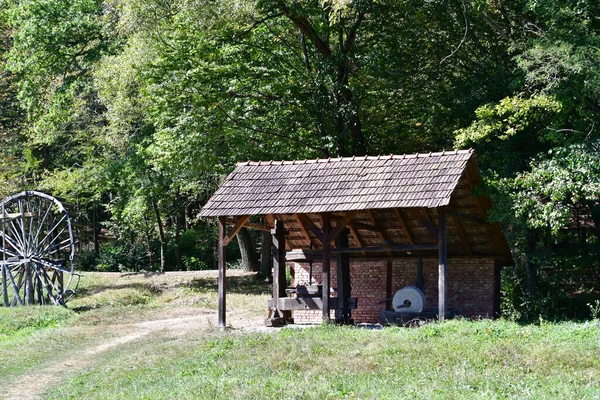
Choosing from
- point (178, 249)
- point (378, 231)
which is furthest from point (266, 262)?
point (378, 231)

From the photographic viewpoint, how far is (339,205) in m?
19.9

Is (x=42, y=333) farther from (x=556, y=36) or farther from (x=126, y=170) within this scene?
(x=556, y=36)

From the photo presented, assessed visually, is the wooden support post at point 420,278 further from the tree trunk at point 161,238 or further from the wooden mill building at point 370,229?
the tree trunk at point 161,238

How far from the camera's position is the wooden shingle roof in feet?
64.0

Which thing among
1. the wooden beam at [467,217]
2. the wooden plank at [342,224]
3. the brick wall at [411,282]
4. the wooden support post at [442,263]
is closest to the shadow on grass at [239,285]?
the brick wall at [411,282]

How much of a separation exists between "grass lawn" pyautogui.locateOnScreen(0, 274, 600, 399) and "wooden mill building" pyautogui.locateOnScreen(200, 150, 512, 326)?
2.31 m

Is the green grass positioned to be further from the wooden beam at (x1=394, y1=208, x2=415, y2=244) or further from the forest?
the forest

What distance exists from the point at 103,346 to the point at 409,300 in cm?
737

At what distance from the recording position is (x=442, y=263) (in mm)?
19328

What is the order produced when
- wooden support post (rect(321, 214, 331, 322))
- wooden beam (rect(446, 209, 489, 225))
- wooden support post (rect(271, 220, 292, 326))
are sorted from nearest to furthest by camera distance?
wooden beam (rect(446, 209, 489, 225))
wooden support post (rect(321, 214, 331, 322))
wooden support post (rect(271, 220, 292, 326))

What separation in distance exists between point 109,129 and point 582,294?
19.9 metres

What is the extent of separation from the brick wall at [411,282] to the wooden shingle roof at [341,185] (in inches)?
129

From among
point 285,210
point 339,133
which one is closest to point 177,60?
point 339,133

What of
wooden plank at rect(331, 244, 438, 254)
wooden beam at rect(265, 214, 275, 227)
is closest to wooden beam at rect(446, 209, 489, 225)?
wooden plank at rect(331, 244, 438, 254)
